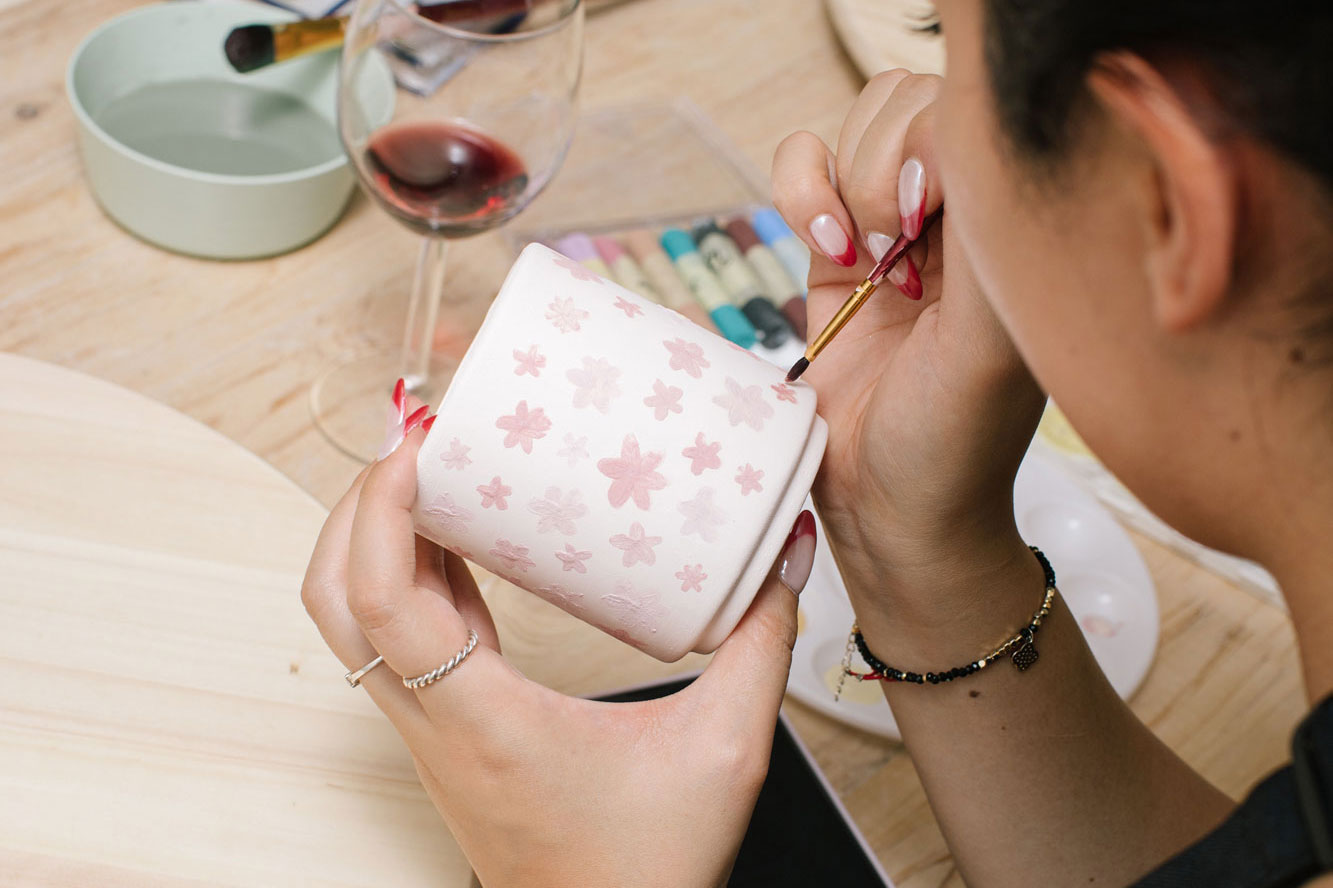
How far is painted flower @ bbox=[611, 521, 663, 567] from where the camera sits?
536mm

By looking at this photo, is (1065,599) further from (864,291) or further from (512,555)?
(512,555)

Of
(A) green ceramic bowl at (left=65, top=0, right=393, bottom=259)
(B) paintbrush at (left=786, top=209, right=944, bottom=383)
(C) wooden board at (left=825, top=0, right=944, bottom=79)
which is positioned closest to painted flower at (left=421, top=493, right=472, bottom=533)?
(B) paintbrush at (left=786, top=209, right=944, bottom=383)

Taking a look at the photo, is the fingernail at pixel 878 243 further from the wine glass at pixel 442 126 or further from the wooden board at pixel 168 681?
the wooden board at pixel 168 681

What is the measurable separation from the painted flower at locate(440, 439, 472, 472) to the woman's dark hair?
0.28 m

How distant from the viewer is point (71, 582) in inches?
25.7

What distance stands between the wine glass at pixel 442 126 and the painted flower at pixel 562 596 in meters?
0.32

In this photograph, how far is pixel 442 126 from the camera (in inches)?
32.9

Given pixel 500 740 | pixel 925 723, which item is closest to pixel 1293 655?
pixel 925 723

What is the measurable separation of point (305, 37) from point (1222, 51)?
0.81 metres

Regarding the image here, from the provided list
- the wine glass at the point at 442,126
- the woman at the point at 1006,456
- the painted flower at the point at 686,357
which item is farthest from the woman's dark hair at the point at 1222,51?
the wine glass at the point at 442,126

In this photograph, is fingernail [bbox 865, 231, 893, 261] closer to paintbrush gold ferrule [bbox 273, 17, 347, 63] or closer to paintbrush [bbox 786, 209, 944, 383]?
paintbrush [bbox 786, 209, 944, 383]

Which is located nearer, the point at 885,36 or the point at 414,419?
the point at 414,419

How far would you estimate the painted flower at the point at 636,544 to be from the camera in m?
0.54

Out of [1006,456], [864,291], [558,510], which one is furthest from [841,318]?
[558,510]
